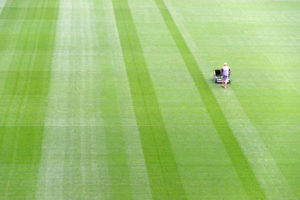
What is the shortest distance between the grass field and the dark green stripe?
70 mm

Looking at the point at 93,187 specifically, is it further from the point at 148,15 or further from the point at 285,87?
the point at 148,15

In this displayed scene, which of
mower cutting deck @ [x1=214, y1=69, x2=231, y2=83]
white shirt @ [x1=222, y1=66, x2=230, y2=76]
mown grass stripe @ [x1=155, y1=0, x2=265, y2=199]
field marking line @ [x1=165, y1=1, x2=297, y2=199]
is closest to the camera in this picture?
field marking line @ [x1=165, y1=1, x2=297, y2=199]

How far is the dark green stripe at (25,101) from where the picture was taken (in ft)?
59.3

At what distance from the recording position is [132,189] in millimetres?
17594

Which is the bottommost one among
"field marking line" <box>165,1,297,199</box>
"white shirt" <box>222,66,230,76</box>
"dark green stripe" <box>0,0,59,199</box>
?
"field marking line" <box>165,1,297,199</box>

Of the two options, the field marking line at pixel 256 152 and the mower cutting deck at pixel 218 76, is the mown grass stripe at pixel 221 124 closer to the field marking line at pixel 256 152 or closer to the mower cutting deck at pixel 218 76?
the field marking line at pixel 256 152

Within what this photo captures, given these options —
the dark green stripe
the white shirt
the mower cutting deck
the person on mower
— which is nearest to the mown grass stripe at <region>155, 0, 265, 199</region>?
the mower cutting deck

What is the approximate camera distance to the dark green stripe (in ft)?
59.3

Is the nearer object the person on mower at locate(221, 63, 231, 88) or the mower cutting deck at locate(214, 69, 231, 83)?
the person on mower at locate(221, 63, 231, 88)

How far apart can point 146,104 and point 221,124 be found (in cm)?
396

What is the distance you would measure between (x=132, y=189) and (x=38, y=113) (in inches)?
286

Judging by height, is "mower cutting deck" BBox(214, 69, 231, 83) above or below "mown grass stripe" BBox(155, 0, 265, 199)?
above

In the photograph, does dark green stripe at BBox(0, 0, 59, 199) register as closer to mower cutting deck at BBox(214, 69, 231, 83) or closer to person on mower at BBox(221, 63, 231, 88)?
mower cutting deck at BBox(214, 69, 231, 83)

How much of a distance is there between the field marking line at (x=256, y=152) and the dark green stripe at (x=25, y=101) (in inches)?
347
